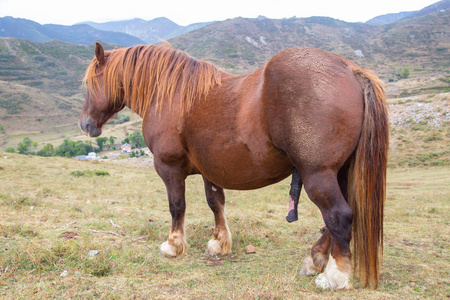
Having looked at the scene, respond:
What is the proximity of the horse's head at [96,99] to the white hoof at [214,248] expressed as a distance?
240 cm

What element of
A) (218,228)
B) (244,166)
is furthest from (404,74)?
(244,166)

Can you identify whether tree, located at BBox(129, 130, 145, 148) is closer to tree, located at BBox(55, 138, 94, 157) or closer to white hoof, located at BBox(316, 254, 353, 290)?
tree, located at BBox(55, 138, 94, 157)

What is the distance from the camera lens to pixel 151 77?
4211 mm

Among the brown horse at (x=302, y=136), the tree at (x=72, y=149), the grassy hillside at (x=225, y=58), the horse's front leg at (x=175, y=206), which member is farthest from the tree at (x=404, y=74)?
the horse's front leg at (x=175, y=206)

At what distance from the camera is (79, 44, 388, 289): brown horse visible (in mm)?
2814

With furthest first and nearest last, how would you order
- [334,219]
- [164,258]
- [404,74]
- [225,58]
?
[225,58], [404,74], [164,258], [334,219]

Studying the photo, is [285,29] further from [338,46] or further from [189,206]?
[189,206]

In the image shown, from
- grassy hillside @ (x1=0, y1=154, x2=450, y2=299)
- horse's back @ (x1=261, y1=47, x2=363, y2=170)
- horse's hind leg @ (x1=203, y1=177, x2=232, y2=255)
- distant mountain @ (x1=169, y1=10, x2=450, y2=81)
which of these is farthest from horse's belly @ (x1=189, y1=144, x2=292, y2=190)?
distant mountain @ (x1=169, y1=10, x2=450, y2=81)

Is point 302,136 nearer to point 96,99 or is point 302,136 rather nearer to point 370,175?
point 370,175

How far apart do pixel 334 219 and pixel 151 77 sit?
2.91 metres

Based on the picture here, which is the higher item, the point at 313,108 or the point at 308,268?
the point at 313,108

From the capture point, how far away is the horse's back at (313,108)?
277 centimetres

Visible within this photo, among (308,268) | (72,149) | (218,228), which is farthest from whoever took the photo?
(72,149)

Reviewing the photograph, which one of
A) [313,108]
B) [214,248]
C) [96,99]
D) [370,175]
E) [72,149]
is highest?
[313,108]
